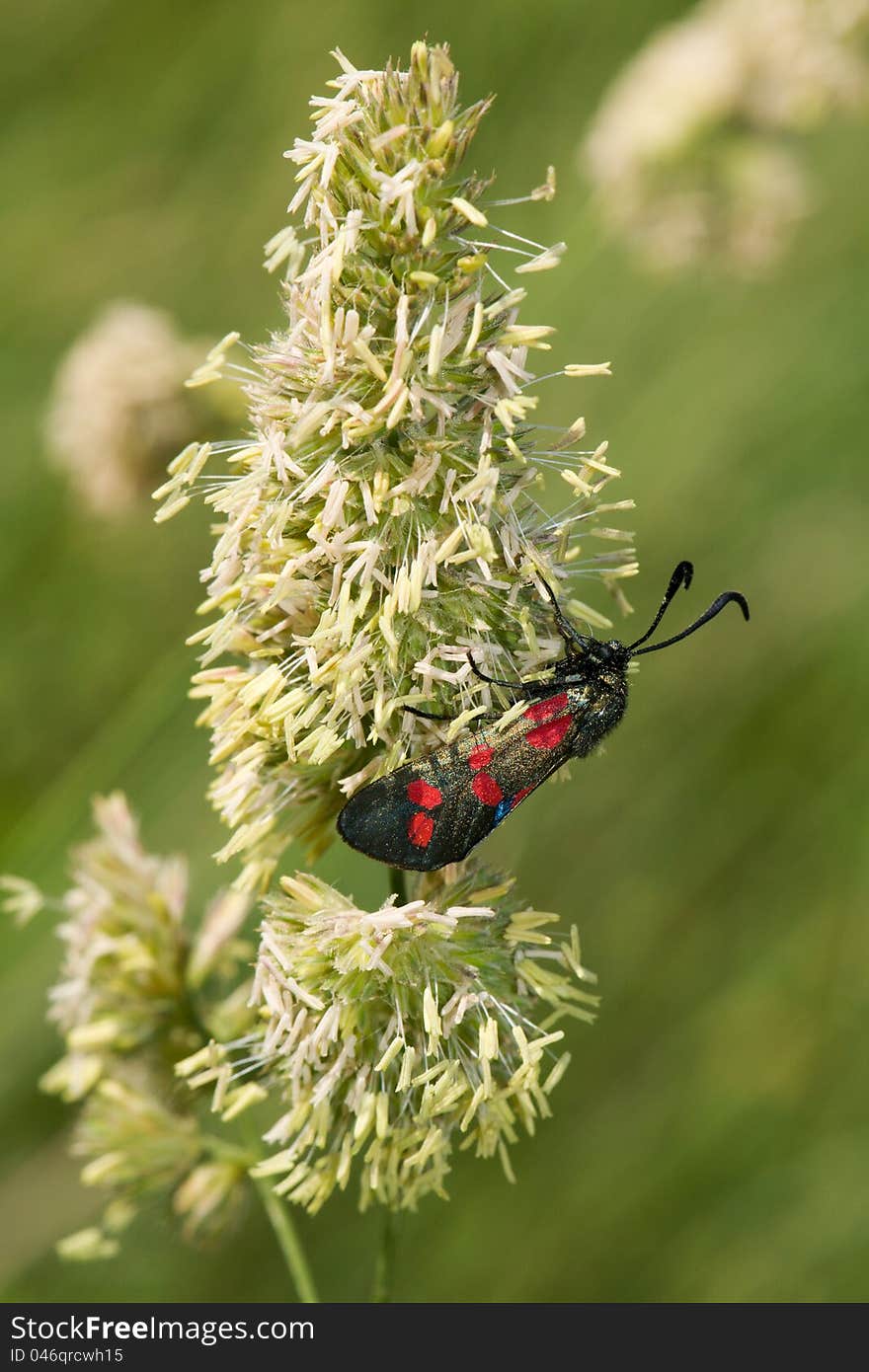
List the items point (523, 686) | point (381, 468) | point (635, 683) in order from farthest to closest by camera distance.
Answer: point (635, 683), point (523, 686), point (381, 468)

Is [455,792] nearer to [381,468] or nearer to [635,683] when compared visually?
[381,468]

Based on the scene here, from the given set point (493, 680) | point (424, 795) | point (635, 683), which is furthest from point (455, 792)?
point (635, 683)

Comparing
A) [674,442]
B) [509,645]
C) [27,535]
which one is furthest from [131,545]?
[509,645]

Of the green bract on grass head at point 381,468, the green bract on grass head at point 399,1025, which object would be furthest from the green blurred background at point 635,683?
the green bract on grass head at point 381,468

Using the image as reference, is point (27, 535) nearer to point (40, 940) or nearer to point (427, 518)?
point (40, 940)

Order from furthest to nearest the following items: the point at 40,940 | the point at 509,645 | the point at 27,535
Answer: the point at 27,535, the point at 40,940, the point at 509,645

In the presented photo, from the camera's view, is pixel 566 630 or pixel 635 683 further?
pixel 635 683
